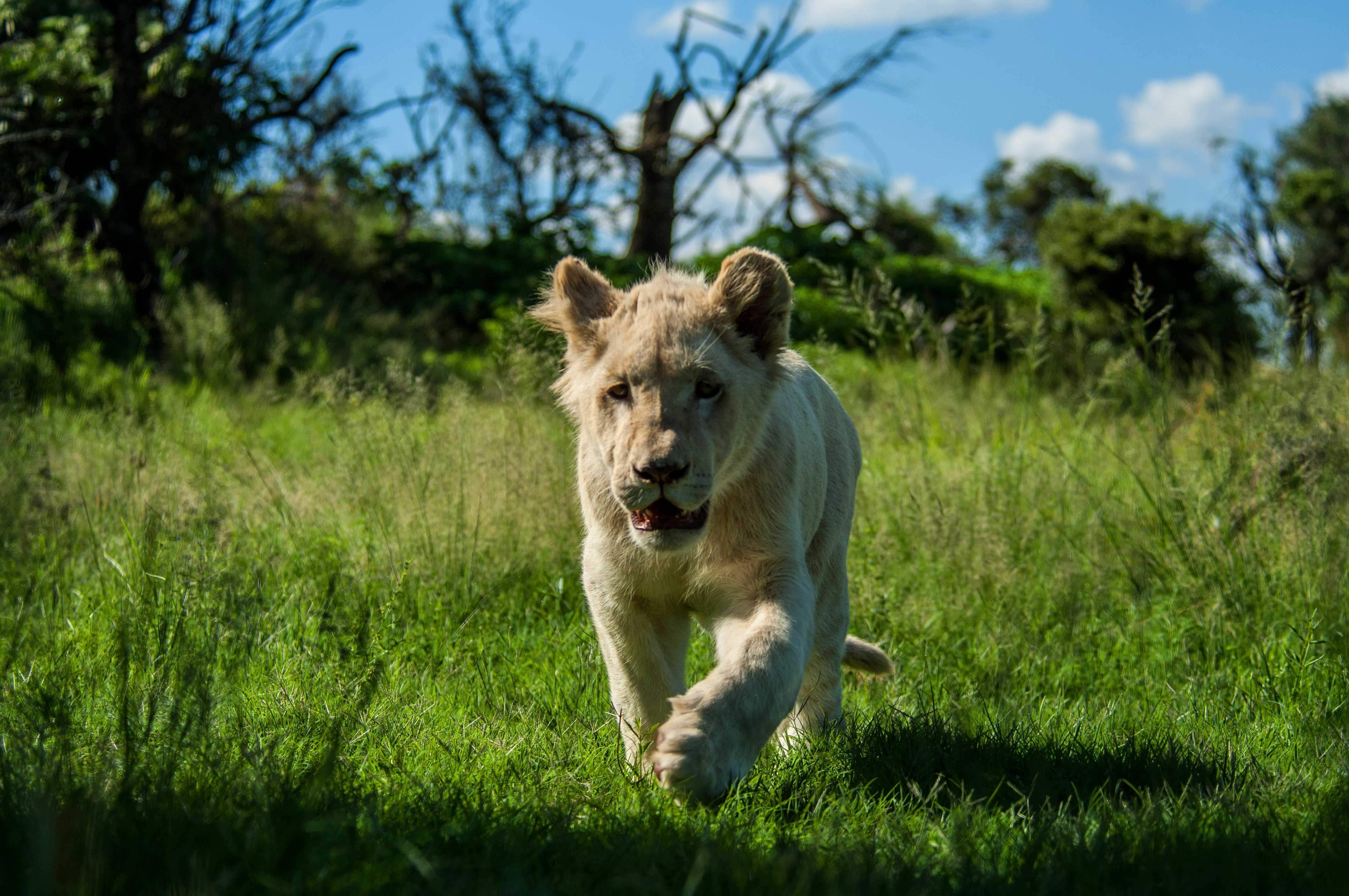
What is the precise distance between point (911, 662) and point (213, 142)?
12348 millimetres

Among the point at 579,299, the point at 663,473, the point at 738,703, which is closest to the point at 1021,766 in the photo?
the point at 738,703

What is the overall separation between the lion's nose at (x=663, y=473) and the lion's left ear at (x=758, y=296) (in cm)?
85

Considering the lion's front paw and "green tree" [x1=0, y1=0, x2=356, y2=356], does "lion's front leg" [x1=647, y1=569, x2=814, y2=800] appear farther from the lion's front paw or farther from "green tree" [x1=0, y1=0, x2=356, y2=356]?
"green tree" [x1=0, y1=0, x2=356, y2=356]

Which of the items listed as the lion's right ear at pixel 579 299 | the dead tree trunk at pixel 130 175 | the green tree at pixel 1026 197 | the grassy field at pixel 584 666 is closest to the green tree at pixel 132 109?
the dead tree trunk at pixel 130 175

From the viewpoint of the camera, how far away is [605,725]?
4012 mm

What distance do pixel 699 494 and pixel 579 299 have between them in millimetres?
1131

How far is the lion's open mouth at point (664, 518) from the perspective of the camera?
11.5 ft

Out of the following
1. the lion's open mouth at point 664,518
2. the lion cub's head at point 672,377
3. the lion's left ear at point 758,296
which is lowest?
the lion's open mouth at point 664,518

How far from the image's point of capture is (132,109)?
42.1 ft

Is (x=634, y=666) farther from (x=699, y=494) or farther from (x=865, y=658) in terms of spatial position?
(x=865, y=658)

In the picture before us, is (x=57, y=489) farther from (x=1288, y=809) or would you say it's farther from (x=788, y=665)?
(x=1288, y=809)

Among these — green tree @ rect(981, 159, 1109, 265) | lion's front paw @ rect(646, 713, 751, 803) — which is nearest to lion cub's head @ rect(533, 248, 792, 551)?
lion's front paw @ rect(646, 713, 751, 803)

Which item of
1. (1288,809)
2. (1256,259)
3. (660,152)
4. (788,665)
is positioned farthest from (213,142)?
(1288,809)

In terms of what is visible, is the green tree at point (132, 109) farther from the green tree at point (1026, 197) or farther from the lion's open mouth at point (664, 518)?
the green tree at point (1026, 197)
